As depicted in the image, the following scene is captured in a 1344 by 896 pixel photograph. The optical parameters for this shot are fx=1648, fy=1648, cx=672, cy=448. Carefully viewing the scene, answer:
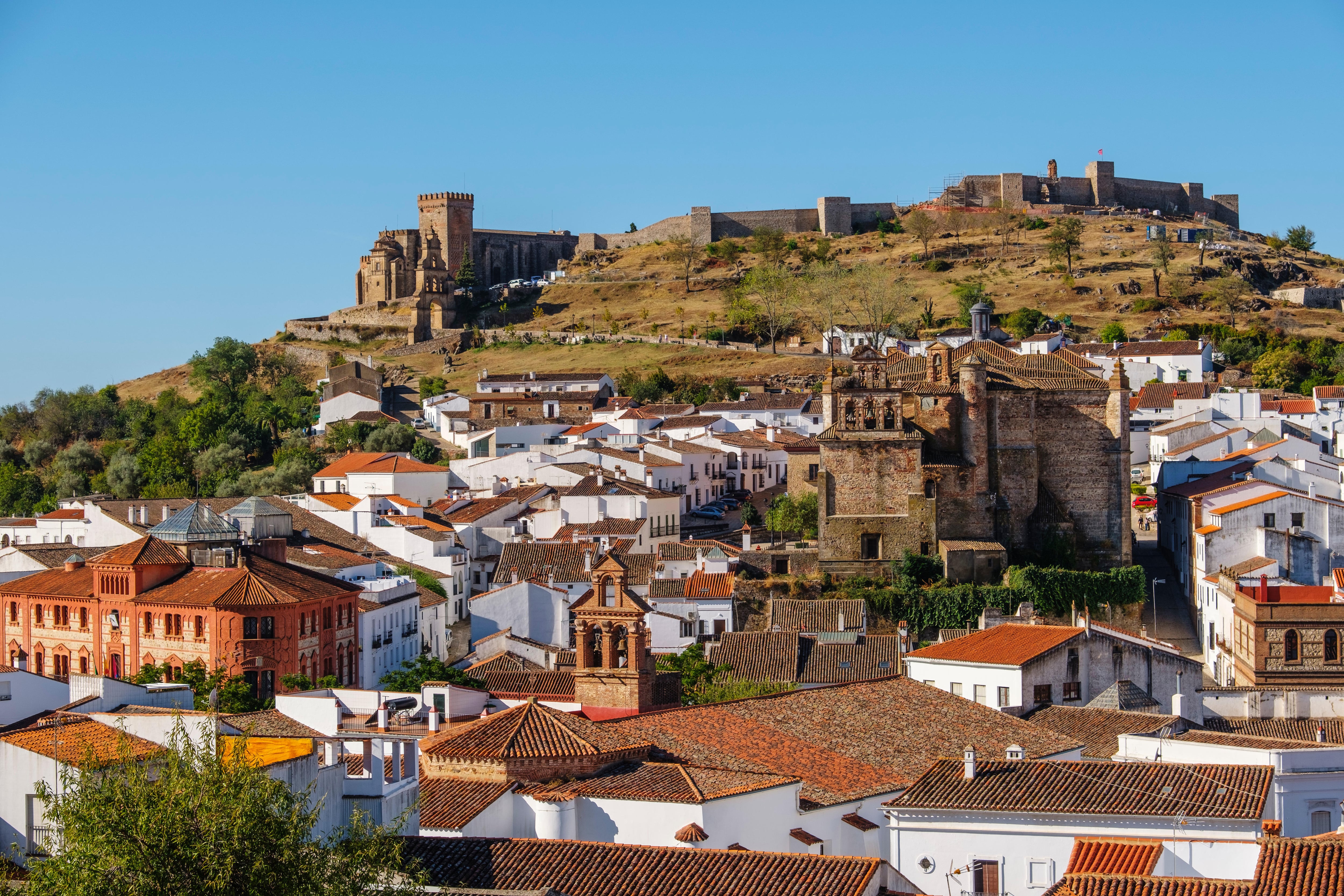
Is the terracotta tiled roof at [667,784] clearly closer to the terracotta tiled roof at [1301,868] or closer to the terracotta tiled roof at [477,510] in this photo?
the terracotta tiled roof at [1301,868]

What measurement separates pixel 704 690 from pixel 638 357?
194ft

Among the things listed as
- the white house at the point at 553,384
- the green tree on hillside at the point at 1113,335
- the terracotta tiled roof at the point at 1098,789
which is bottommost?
the terracotta tiled roof at the point at 1098,789

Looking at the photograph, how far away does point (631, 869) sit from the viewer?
638 inches

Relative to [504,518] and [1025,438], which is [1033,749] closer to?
[1025,438]

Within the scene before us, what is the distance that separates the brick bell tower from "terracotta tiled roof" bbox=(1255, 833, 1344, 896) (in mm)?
11387

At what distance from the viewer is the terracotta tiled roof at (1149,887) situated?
48.6 ft

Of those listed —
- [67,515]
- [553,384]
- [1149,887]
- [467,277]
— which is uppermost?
[467,277]

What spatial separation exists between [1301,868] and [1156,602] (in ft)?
102

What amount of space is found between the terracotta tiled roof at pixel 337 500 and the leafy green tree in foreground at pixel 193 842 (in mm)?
43400

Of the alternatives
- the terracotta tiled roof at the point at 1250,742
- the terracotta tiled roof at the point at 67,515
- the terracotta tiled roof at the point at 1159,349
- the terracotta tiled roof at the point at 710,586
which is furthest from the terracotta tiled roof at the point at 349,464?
the terracotta tiled roof at the point at 1250,742

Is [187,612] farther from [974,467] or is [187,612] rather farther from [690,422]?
[690,422]

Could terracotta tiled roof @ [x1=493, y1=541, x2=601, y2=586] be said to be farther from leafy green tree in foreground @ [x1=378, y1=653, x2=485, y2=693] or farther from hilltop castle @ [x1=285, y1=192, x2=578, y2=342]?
hilltop castle @ [x1=285, y1=192, x2=578, y2=342]

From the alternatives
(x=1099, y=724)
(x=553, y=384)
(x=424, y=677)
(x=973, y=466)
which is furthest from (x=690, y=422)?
(x=1099, y=724)

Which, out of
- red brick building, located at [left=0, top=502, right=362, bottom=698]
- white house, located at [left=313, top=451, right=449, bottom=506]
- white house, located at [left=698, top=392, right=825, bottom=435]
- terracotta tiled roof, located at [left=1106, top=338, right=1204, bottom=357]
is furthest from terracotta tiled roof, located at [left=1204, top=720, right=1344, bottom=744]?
terracotta tiled roof, located at [left=1106, top=338, right=1204, bottom=357]
